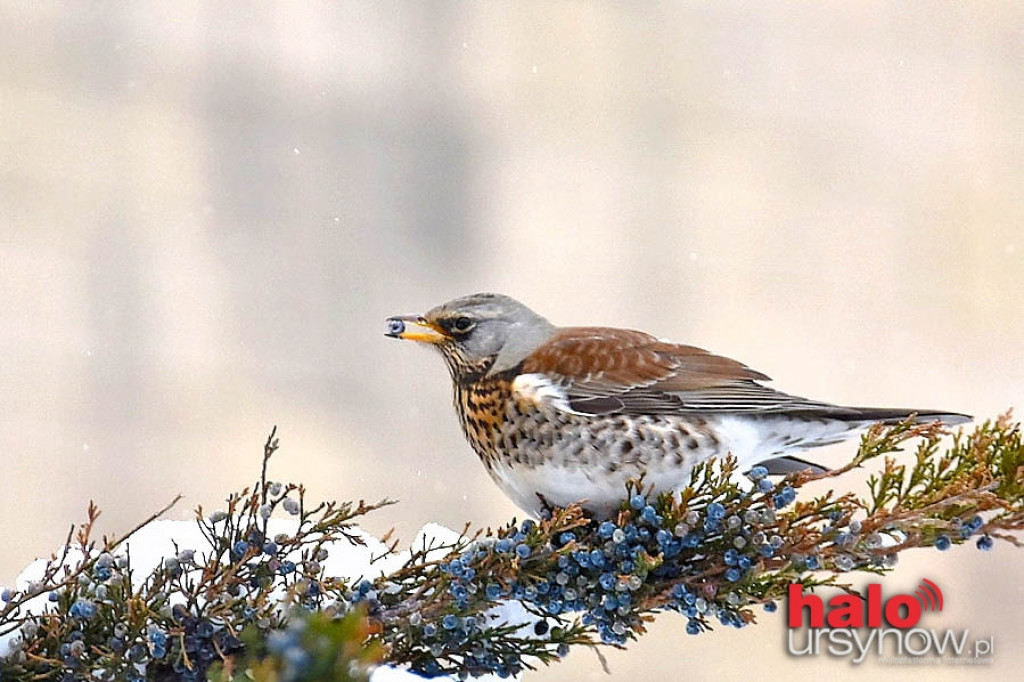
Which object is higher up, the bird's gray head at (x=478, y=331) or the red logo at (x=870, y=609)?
the bird's gray head at (x=478, y=331)

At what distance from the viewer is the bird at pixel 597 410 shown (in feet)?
2.81

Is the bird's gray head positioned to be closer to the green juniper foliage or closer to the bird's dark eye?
the bird's dark eye

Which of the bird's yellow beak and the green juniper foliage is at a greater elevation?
the bird's yellow beak

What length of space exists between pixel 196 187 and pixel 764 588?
1699 millimetres

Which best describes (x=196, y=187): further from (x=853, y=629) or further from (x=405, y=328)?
(x=853, y=629)

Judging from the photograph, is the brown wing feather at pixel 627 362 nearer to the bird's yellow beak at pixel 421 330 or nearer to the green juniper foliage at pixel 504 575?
the bird's yellow beak at pixel 421 330

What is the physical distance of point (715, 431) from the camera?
90cm

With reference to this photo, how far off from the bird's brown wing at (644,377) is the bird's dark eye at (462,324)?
0.05 m

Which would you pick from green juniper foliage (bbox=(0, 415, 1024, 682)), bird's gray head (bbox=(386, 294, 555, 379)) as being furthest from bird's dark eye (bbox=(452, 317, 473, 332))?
green juniper foliage (bbox=(0, 415, 1024, 682))

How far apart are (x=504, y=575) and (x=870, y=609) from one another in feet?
0.94

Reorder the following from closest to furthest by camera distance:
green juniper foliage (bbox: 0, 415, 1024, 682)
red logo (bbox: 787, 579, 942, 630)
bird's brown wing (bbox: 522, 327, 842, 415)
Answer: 1. green juniper foliage (bbox: 0, 415, 1024, 682)
2. red logo (bbox: 787, 579, 942, 630)
3. bird's brown wing (bbox: 522, 327, 842, 415)

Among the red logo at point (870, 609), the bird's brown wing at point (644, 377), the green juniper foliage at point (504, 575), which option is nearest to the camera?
the green juniper foliage at point (504, 575)

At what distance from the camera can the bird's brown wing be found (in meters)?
0.92

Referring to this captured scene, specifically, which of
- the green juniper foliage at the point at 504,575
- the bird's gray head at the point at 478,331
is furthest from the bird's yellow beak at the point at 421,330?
the green juniper foliage at the point at 504,575
